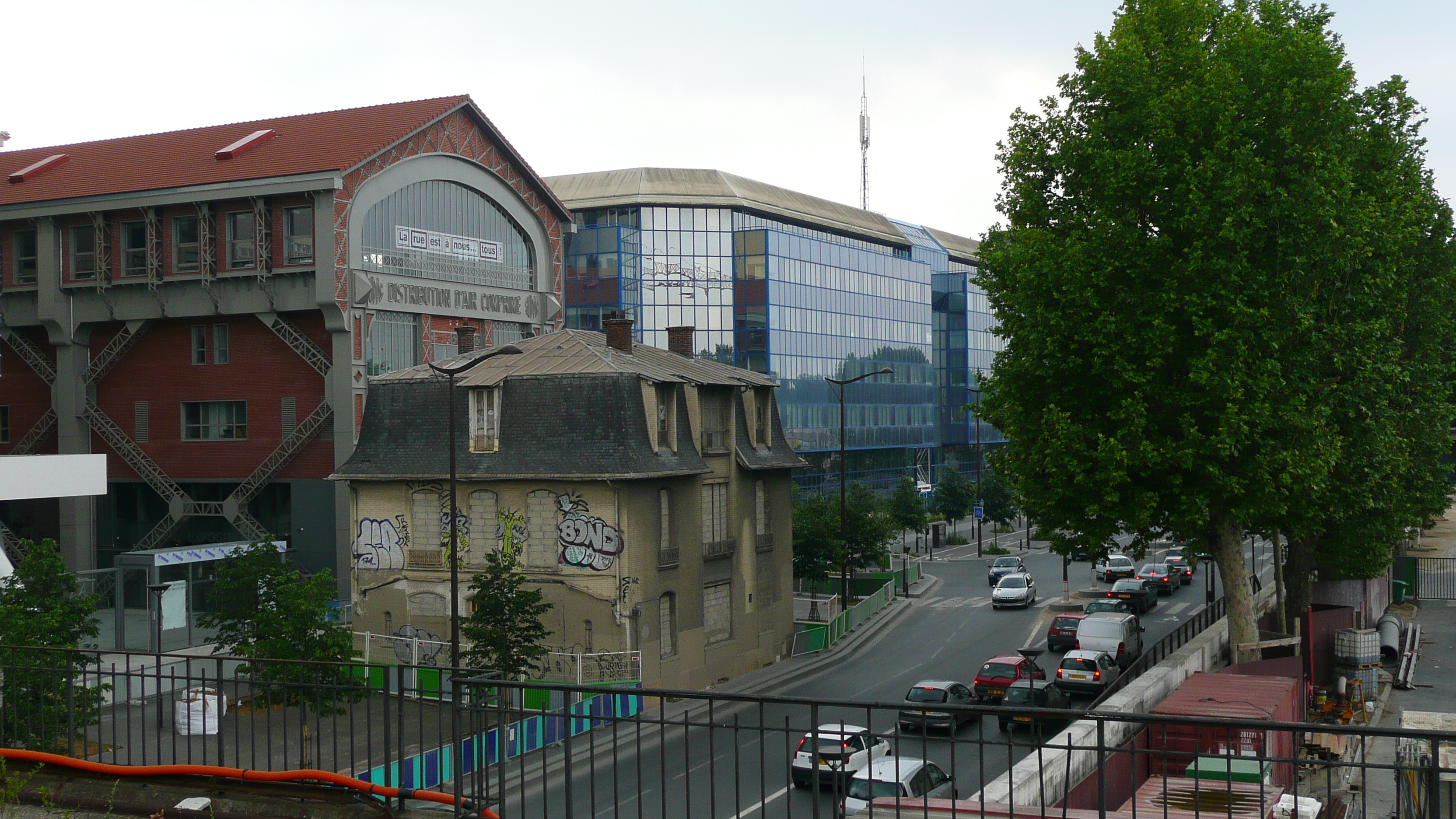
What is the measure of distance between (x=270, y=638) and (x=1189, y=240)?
22016mm

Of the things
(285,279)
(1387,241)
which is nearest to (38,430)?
(285,279)

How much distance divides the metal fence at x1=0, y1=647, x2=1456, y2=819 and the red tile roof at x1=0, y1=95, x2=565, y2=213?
1965 centimetres

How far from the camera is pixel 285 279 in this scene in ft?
152

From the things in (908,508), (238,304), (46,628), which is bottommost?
(908,508)

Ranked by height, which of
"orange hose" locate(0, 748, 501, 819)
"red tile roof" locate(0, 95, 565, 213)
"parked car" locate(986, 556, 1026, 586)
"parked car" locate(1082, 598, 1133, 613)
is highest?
"red tile roof" locate(0, 95, 565, 213)

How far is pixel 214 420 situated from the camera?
161 feet

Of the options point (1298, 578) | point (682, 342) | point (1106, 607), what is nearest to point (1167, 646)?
point (1298, 578)

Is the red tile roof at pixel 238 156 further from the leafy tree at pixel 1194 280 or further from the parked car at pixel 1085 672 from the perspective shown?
the parked car at pixel 1085 672

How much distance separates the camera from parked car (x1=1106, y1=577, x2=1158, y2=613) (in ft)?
171

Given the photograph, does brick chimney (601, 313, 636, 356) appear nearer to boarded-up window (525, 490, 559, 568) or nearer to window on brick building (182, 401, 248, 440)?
boarded-up window (525, 490, 559, 568)

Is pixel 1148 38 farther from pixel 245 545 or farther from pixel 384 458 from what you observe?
pixel 245 545

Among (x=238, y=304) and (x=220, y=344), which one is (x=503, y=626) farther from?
(x=220, y=344)

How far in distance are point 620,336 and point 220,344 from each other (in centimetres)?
1908

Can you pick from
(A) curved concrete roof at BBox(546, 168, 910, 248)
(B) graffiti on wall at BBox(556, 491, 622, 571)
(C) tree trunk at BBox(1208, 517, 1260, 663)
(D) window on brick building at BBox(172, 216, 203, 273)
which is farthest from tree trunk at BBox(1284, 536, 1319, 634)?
(A) curved concrete roof at BBox(546, 168, 910, 248)
